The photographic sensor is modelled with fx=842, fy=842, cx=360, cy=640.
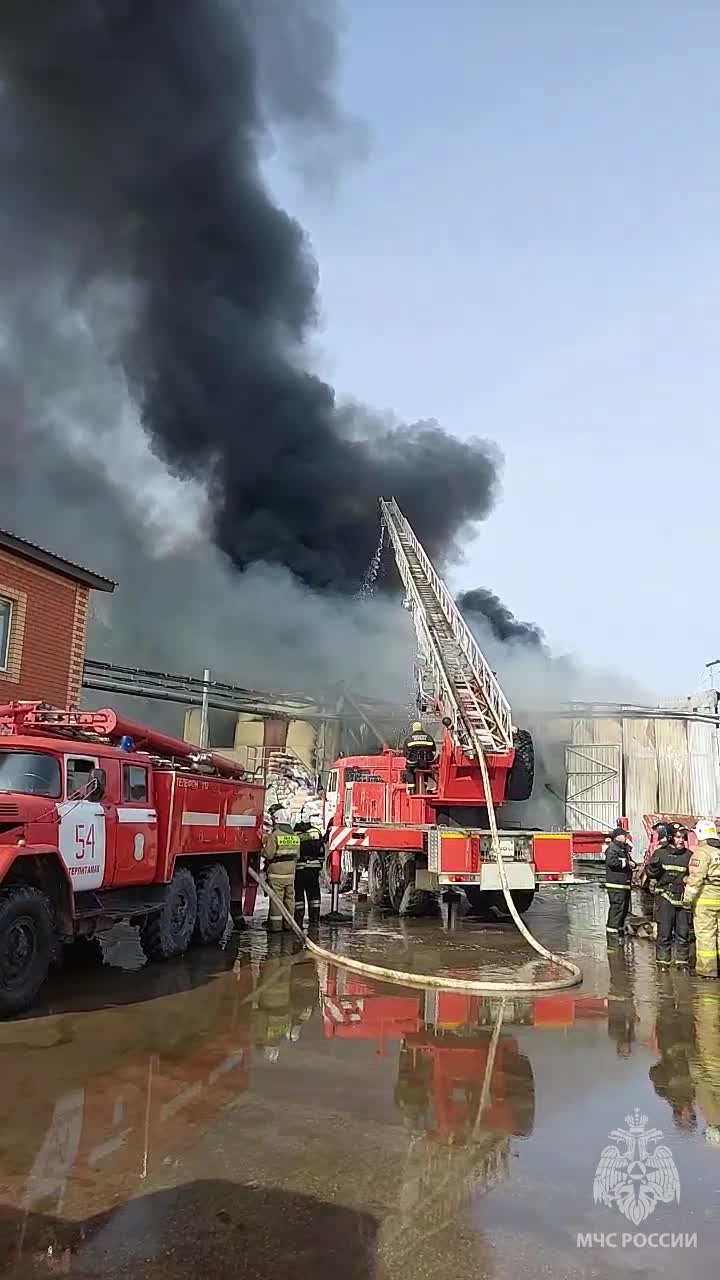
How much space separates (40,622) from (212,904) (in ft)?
19.1

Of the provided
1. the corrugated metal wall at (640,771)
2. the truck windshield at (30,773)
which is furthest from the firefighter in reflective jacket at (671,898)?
the corrugated metal wall at (640,771)

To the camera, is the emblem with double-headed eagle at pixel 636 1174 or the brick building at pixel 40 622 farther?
the brick building at pixel 40 622

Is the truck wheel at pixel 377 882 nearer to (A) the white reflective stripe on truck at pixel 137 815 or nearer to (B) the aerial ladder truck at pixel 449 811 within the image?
(B) the aerial ladder truck at pixel 449 811

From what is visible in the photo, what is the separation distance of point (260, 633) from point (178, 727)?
431cm

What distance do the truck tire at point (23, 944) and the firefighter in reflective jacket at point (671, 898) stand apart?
6.84 meters

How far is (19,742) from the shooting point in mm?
7180

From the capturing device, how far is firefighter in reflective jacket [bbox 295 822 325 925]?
38.1 ft

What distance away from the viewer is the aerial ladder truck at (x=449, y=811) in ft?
36.5

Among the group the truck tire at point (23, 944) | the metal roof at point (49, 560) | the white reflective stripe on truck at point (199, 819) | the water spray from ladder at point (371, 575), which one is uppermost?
the water spray from ladder at point (371, 575)

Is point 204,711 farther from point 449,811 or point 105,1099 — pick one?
point 105,1099

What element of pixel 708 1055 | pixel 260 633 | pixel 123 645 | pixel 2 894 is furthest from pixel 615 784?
pixel 2 894

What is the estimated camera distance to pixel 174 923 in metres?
8.91

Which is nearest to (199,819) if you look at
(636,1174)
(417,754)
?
(417,754)

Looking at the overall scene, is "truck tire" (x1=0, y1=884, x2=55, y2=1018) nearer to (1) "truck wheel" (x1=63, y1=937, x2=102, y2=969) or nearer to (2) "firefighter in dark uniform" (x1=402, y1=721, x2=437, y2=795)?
(1) "truck wheel" (x1=63, y1=937, x2=102, y2=969)
